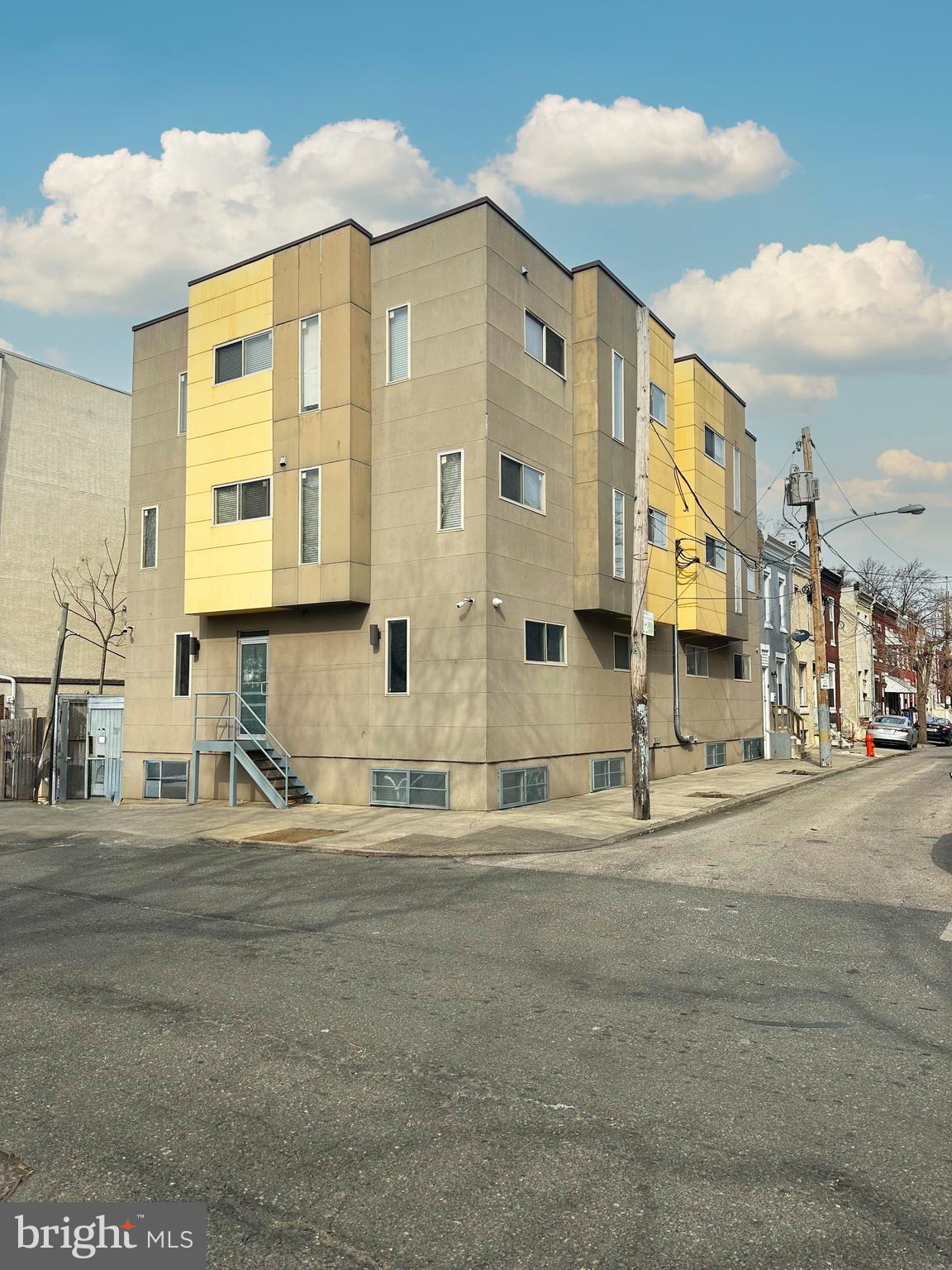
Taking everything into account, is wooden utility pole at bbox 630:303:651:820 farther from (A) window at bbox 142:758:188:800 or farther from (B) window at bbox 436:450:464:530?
(A) window at bbox 142:758:188:800

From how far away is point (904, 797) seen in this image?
2083cm

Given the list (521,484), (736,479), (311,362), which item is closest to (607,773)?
(521,484)

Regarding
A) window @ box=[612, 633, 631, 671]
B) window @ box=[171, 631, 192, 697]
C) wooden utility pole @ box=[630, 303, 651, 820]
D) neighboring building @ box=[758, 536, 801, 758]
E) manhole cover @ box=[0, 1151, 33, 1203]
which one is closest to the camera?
manhole cover @ box=[0, 1151, 33, 1203]

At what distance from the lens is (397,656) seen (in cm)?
1923

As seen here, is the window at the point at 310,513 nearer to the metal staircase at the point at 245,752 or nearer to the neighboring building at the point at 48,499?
the metal staircase at the point at 245,752

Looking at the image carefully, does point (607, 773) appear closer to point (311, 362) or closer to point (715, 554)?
point (715, 554)

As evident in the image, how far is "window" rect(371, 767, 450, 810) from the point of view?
18.3 metres

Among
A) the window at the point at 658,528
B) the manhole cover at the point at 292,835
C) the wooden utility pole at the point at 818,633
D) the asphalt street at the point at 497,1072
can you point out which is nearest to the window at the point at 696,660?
the wooden utility pole at the point at 818,633

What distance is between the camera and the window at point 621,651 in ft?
77.1

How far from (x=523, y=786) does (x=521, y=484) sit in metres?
6.15

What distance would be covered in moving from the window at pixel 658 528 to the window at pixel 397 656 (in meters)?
8.03

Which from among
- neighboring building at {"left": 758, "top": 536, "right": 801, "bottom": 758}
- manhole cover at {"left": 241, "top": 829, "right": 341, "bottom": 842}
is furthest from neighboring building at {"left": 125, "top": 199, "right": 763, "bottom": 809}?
neighboring building at {"left": 758, "top": 536, "right": 801, "bottom": 758}

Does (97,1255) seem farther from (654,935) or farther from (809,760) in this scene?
(809,760)

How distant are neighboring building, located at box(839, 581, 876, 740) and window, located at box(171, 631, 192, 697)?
1701 inches
